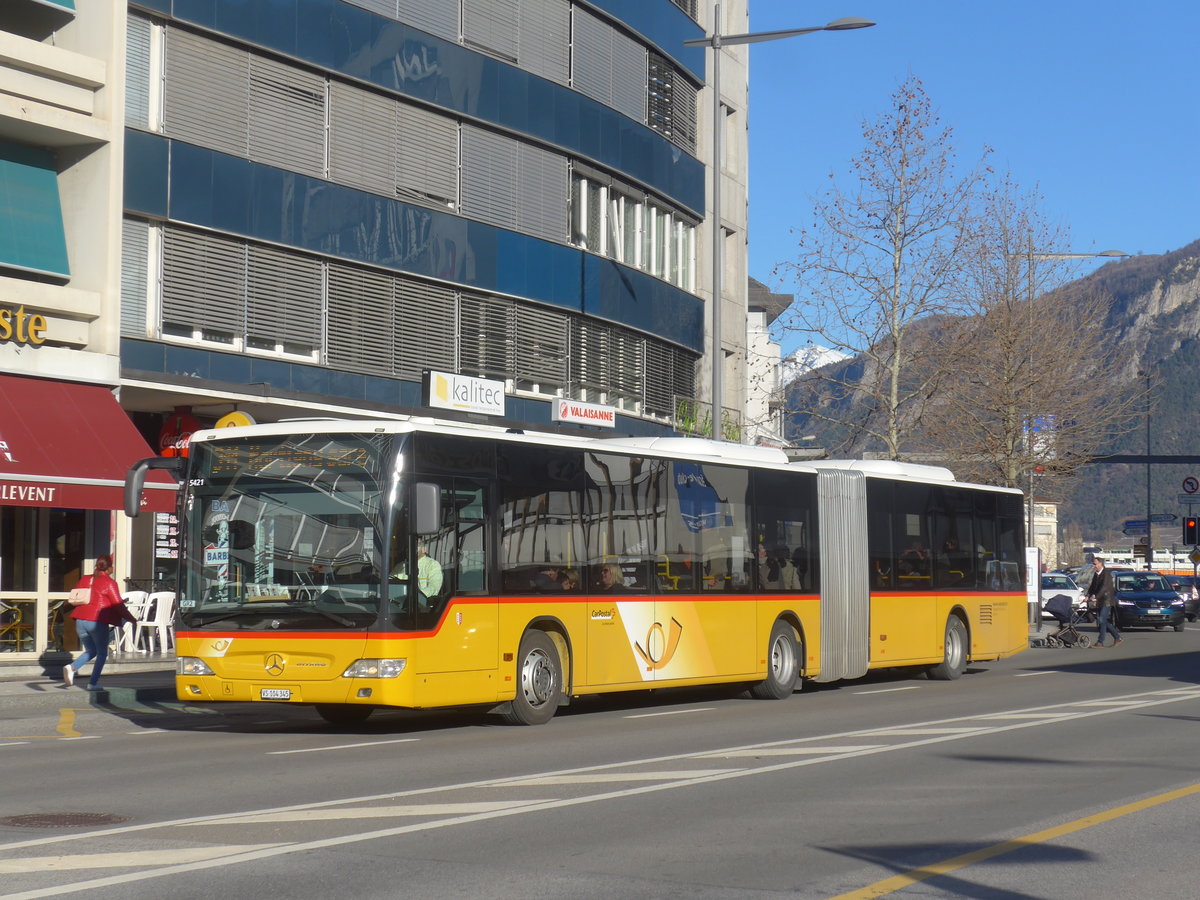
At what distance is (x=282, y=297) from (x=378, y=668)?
43.1 ft

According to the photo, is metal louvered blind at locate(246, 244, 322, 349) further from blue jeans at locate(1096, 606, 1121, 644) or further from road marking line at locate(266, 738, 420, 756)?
blue jeans at locate(1096, 606, 1121, 644)

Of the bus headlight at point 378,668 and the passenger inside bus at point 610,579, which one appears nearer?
the bus headlight at point 378,668

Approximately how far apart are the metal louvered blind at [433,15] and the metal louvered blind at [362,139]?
5.27 feet

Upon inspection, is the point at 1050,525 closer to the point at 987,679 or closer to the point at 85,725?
the point at 987,679

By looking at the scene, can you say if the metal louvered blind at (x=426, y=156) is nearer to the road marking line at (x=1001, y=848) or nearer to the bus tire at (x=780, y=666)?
the bus tire at (x=780, y=666)

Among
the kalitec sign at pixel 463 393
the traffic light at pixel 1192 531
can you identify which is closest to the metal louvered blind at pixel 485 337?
the kalitec sign at pixel 463 393

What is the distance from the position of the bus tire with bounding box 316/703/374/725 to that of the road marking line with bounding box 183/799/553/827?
7.30 meters

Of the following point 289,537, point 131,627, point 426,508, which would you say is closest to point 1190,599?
point 131,627

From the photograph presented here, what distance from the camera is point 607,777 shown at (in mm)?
11641

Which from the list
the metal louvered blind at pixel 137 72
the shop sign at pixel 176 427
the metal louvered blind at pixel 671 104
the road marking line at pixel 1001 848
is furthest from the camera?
the metal louvered blind at pixel 671 104

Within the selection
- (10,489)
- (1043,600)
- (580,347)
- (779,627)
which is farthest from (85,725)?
(1043,600)

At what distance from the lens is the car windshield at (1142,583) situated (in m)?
48.8

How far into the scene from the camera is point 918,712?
1794 cm

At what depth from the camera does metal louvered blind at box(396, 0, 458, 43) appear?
95.0ft
